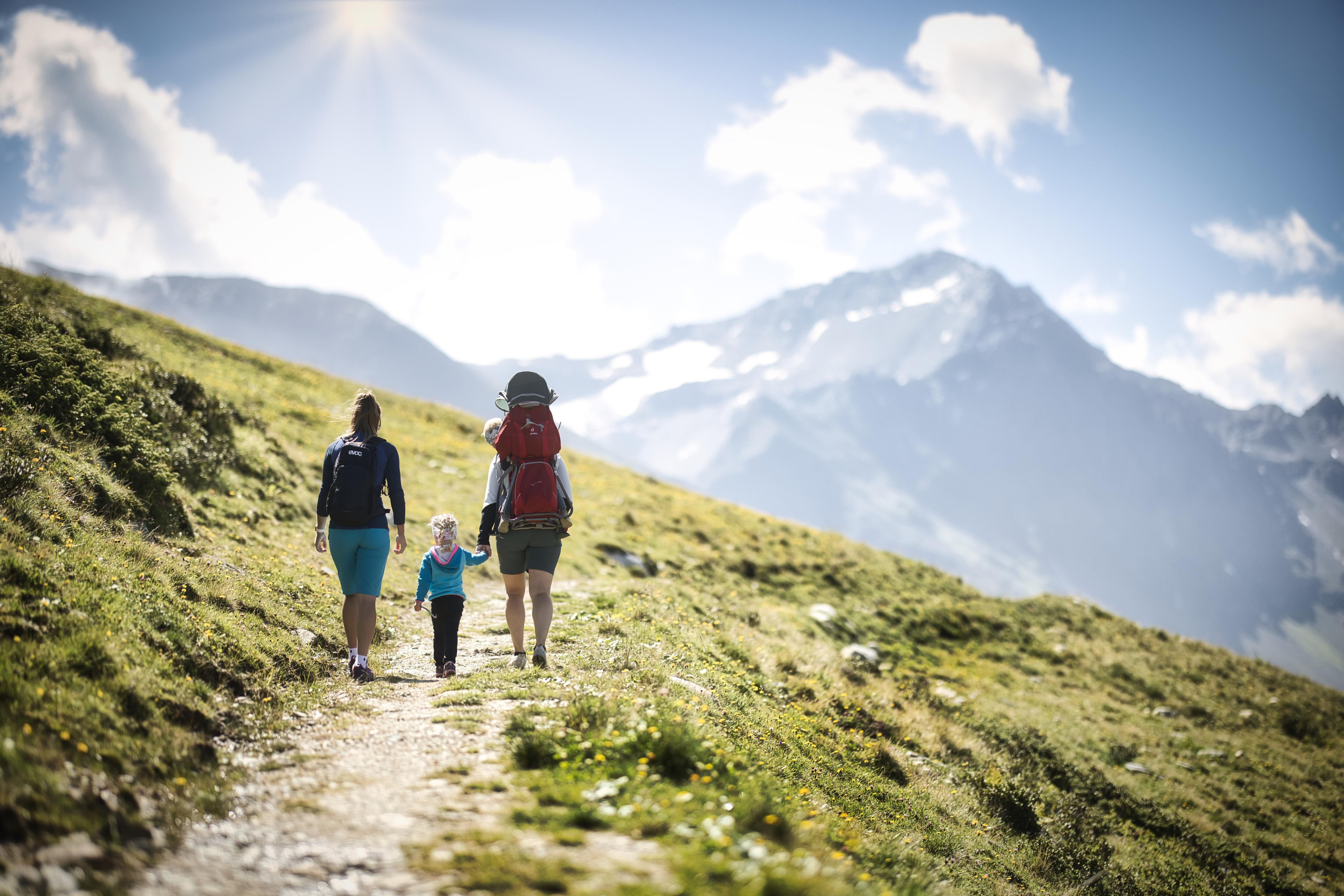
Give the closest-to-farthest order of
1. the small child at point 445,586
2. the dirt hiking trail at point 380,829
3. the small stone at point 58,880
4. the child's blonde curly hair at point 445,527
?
the small stone at point 58,880 → the dirt hiking trail at point 380,829 → the small child at point 445,586 → the child's blonde curly hair at point 445,527

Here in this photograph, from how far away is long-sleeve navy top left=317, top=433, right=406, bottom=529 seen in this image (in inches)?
325

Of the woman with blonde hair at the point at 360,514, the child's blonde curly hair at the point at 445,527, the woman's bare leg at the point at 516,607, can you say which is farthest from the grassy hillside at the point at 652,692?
the child's blonde curly hair at the point at 445,527

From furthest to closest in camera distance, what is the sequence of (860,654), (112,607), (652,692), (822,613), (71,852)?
1. (822,613)
2. (860,654)
3. (652,692)
4. (112,607)
5. (71,852)

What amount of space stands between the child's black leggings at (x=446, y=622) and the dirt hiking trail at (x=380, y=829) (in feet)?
7.58

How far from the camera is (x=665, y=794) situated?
17.5 ft

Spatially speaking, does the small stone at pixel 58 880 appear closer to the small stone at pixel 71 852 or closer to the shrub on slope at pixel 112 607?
the small stone at pixel 71 852

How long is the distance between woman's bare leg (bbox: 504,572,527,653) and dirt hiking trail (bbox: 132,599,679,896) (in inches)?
74.6

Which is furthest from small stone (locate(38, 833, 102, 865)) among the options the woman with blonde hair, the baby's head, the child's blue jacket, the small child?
the baby's head

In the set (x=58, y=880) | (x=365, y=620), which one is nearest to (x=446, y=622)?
(x=365, y=620)

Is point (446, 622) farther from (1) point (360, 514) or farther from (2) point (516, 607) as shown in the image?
(1) point (360, 514)

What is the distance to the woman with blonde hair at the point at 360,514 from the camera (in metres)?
8.20

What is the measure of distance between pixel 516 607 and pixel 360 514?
2357mm

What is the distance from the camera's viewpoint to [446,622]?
938cm

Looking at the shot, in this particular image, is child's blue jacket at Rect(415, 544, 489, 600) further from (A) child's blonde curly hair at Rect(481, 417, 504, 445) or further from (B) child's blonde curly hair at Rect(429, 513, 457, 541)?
(A) child's blonde curly hair at Rect(481, 417, 504, 445)
